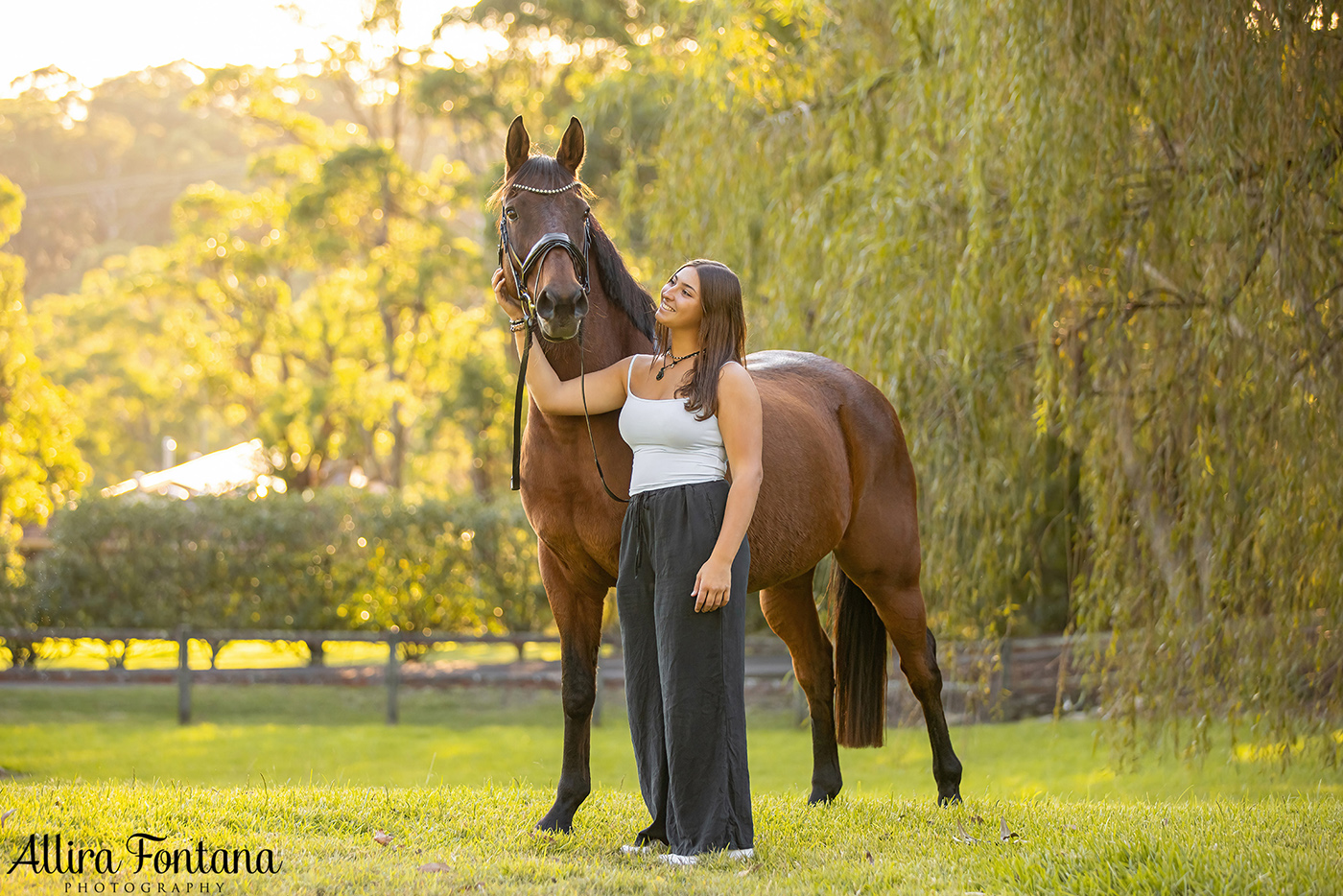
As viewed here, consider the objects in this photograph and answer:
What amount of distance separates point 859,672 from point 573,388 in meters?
1.95

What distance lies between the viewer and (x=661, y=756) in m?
3.38

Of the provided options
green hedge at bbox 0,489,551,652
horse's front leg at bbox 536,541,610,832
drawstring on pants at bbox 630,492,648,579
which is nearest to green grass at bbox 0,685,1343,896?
horse's front leg at bbox 536,541,610,832

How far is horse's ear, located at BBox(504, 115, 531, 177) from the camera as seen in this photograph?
3523 mm

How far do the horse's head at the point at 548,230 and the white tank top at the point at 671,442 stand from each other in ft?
1.07

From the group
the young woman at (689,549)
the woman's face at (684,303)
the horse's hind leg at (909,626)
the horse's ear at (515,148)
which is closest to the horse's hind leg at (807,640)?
the horse's hind leg at (909,626)

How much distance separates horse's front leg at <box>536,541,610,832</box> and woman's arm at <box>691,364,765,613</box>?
618 millimetres

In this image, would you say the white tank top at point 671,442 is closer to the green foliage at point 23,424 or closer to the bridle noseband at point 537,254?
the bridle noseband at point 537,254

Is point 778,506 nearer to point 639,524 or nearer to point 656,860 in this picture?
point 639,524

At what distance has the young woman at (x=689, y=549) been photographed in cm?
320

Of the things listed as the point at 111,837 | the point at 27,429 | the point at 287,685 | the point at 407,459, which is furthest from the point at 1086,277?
the point at 407,459

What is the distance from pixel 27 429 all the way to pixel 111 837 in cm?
1676

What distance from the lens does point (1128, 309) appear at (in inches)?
237

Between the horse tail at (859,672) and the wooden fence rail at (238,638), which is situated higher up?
the horse tail at (859,672)

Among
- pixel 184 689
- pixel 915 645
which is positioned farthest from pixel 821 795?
pixel 184 689
